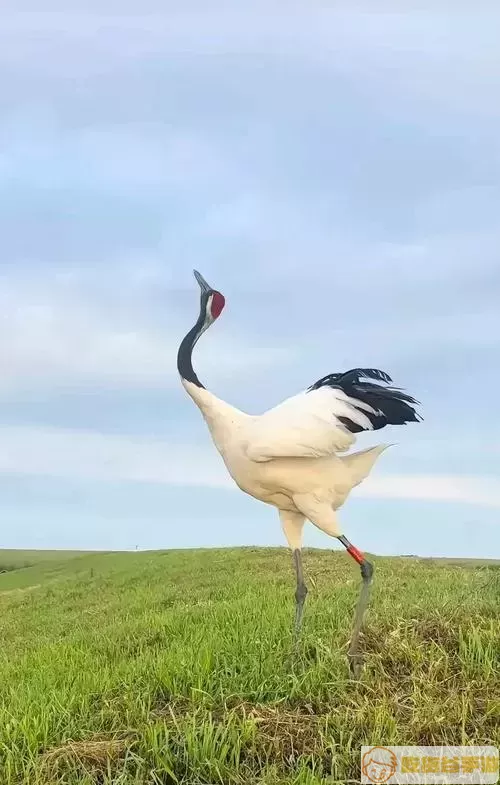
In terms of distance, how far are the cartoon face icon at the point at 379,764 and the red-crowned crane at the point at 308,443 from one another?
0.96 metres

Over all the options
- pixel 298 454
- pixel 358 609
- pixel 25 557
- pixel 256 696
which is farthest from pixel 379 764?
pixel 25 557

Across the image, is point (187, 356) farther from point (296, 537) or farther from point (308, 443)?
point (296, 537)

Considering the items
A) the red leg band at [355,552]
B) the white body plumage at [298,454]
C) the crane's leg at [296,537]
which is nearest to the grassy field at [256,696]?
the crane's leg at [296,537]

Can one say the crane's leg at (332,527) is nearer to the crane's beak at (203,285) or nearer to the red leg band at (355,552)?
the red leg band at (355,552)

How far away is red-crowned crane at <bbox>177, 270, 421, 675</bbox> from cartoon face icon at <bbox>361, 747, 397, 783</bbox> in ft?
3.16

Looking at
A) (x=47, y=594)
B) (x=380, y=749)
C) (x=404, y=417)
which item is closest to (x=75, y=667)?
(x=380, y=749)

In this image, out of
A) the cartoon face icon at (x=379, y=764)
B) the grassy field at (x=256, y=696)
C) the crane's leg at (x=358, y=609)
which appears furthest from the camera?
the crane's leg at (x=358, y=609)

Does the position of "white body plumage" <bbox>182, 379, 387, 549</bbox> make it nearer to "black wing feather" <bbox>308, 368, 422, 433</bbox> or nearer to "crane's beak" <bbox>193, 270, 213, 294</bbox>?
"black wing feather" <bbox>308, 368, 422, 433</bbox>

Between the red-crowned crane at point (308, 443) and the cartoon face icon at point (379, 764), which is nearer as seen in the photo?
the cartoon face icon at point (379, 764)

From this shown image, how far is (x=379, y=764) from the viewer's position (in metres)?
4.63

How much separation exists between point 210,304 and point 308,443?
63.0 inches

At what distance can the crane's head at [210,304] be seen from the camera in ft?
21.0

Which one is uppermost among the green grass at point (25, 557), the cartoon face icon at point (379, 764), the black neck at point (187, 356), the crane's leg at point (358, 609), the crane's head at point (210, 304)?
the crane's head at point (210, 304)

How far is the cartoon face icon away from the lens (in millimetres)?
4570
